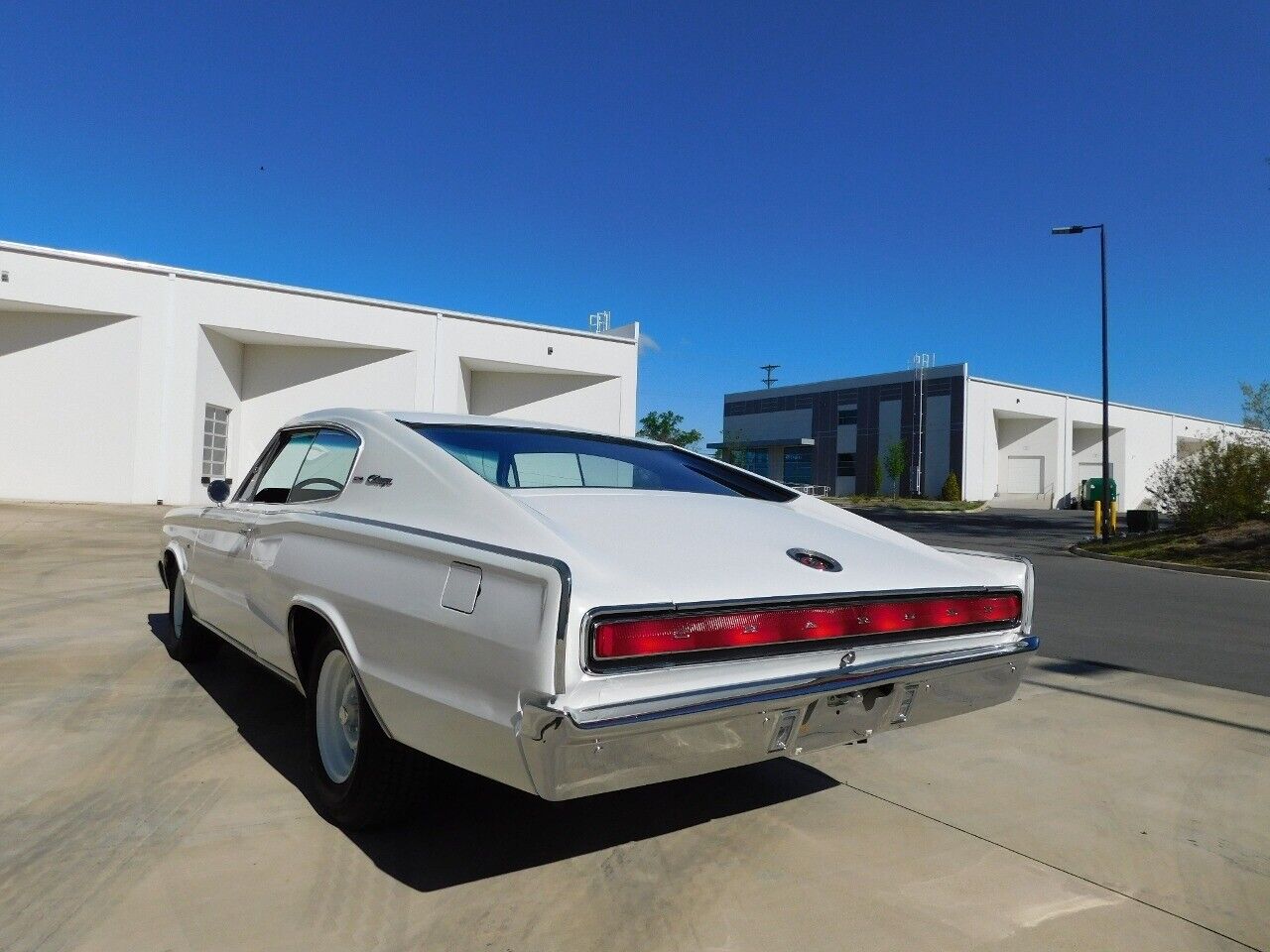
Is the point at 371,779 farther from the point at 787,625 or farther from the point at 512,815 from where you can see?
the point at 787,625

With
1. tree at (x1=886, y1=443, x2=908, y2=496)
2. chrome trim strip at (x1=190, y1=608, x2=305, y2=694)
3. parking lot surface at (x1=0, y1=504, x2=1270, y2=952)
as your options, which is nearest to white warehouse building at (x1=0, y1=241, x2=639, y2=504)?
chrome trim strip at (x1=190, y1=608, x2=305, y2=694)

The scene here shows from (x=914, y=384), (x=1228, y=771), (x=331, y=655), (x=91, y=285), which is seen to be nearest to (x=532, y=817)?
(x=331, y=655)

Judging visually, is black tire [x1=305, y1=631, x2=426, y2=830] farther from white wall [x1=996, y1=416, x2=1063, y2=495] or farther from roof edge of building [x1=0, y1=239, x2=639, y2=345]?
white wall [x1=996, y1=416, x2=1063, y2=495]

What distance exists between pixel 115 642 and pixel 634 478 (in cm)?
431

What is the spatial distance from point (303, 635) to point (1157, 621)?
26.2 feet

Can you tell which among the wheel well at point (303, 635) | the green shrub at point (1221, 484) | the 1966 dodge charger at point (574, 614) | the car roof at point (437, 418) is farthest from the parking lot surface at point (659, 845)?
the green shrub at point (1221, 484)

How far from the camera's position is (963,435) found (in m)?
44.1

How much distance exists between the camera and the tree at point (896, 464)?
4653 centimetres

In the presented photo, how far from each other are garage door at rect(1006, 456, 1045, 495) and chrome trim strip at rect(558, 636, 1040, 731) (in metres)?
49.4

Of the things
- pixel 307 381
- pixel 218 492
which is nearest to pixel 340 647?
pixel 218 492

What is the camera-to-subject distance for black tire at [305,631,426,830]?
9.02 feet

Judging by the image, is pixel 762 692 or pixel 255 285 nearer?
pixel 762 692

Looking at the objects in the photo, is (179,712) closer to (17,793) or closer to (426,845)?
(17,793)

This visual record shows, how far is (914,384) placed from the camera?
155ft
